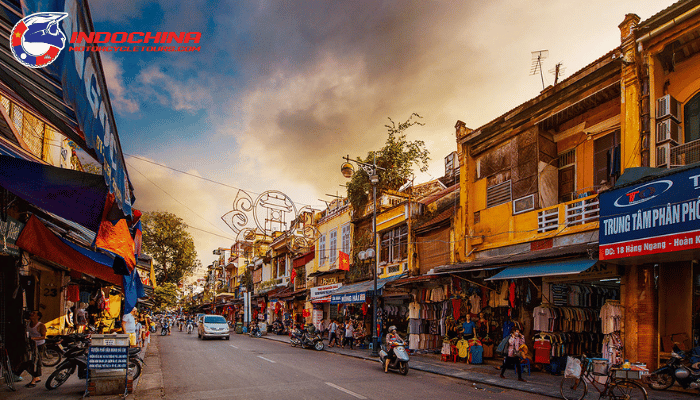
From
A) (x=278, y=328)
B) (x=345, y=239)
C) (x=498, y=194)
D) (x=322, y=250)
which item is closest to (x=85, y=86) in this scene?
(x=498, y=194)

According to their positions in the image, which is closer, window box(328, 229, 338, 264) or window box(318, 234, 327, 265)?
window box(328, 229, 338, 264)

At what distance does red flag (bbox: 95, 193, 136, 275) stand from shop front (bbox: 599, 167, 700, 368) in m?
11.1

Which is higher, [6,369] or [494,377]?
[6,369]

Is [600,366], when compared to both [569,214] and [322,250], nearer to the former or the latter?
[569,214]

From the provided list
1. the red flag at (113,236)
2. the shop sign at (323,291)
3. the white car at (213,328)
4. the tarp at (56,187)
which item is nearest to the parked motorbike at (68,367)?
the red flag at (113,236)

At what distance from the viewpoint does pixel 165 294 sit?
4159 cm

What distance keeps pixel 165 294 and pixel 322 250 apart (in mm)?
17958

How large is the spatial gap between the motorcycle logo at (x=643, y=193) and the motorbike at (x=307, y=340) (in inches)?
618

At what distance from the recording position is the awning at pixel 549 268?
38.8 ft

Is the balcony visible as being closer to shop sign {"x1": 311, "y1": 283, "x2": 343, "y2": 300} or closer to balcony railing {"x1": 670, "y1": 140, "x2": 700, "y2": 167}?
balcony railing {"x1": 670, "y1": 140, "x2": 700, "y2": 167}

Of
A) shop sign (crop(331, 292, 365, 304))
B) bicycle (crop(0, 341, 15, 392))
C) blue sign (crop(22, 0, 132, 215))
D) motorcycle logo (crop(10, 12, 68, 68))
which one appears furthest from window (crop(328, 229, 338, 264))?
motorcycle logo (crop(10, 12, 68, 68))

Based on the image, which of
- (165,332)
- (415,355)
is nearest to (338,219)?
(415,355)

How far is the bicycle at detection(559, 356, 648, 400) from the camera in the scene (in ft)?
28.5

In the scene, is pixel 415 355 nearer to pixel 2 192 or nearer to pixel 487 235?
pixel 487 235
